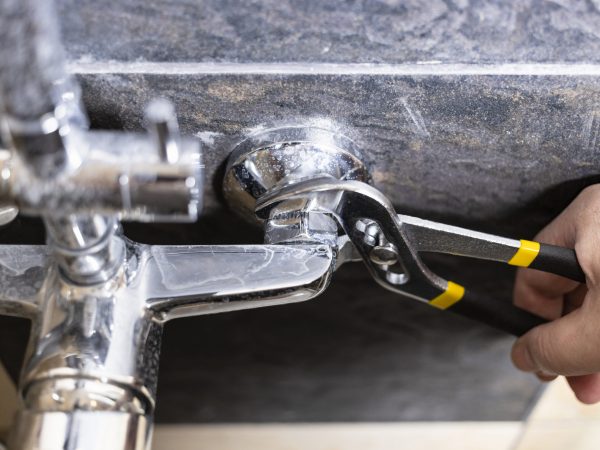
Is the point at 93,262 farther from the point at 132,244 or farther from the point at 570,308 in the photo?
the point at 570,308

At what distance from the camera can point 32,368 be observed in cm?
27

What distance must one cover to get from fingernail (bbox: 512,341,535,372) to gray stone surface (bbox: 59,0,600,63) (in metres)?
0.18

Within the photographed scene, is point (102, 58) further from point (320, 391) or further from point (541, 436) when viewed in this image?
point (541, 436)

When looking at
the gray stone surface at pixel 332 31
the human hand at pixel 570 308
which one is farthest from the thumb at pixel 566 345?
the gray stone surface at pixel 332 31

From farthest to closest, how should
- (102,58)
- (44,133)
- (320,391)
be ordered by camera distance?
(320,391) < (102,58) < (44,133)

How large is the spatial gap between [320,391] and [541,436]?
9.5 inches

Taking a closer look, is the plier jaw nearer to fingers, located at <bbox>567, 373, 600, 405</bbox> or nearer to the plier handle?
the plier handle

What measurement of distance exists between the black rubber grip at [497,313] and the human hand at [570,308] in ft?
0.03

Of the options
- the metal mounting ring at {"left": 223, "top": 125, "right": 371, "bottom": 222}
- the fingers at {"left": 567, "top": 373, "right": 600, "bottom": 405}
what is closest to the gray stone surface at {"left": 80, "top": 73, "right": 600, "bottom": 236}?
the metal mounting ring at {"left": 223, "top": 125, "right": 371, "bottom": 222}

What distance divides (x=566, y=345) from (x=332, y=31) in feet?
0.67

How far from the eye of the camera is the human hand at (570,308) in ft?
1.16

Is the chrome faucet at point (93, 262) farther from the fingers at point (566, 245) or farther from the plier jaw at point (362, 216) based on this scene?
the fingers at point (566, 245)

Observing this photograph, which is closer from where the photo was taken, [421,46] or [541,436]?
[421,46]

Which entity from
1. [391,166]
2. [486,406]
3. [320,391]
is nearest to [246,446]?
[320,391]
